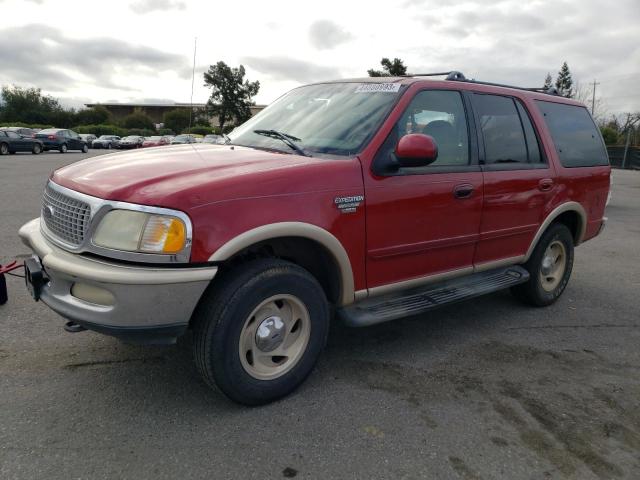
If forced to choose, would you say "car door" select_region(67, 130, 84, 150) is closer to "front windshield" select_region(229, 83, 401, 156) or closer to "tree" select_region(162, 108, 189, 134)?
"front windshield" select_region(229, 83, 401, 156)

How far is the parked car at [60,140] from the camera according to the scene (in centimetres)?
3169

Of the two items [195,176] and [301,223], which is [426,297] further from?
[195,176]

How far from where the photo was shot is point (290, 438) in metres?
2.69

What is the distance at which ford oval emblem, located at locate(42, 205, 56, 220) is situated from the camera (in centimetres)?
302

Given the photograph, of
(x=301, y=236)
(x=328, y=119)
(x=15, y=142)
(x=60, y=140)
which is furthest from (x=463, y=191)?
(x=60, y=140)

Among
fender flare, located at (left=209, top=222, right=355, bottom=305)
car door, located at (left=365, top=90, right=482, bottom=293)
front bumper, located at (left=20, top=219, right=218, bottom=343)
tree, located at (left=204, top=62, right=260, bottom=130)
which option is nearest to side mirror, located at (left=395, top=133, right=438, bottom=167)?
car door, located at (left=365, top=90, right=482, bottom=293)

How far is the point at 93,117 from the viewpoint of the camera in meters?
74.1

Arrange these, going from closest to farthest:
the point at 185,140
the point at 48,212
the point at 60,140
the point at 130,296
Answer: the point at 130,296
the point at 48,212
the point at 185,140
the point at 60,140

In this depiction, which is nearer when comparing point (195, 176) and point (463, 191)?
point (195, 176)

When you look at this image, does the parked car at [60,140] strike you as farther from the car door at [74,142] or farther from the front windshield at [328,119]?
the front windshield at [328,119]

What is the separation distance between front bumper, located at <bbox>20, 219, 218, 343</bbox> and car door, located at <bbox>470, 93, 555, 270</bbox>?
2.38 metres

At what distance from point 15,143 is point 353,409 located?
97.5 feet

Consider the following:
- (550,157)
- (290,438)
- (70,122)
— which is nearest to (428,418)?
(290,438)

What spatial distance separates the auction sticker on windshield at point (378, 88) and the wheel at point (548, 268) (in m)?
2.15
